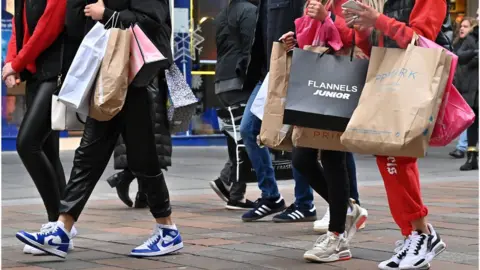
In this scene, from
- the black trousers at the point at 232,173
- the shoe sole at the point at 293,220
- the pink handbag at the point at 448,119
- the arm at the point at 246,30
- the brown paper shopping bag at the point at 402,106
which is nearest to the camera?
the brown paper shopping bag at the point at 402,106

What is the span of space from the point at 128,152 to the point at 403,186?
1.56m

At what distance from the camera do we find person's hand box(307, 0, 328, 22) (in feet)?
16.6

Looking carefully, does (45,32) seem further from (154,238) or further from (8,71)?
(154,238)

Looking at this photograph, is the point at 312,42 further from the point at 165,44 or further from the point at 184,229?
the point at 184,229

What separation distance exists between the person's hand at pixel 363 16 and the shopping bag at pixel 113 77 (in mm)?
1247

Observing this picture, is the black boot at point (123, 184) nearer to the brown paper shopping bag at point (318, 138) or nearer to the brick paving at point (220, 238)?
the brick paving at point (220, 238)

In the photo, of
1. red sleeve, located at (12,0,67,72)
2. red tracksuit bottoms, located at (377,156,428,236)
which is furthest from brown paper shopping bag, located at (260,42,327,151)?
red sleeve, located at (12,0,67,72)

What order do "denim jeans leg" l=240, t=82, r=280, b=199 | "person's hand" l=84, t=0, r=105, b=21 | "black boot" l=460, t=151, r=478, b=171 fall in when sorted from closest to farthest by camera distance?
1. "person's hand" l=84, t=0, r=105, b=21
2. "denim jeans leg" l=240, t=82, r=280, b=199
3. "black boot" l=460, t=151, r=478, b=171

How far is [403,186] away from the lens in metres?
4.95

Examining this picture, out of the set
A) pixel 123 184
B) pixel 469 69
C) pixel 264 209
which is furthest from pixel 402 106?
pixel 469 69

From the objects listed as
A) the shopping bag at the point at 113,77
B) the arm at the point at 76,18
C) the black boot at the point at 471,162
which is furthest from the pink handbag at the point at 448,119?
the black boot at the point at 471,162

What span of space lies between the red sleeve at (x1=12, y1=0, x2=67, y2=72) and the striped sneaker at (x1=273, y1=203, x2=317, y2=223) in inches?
88.3

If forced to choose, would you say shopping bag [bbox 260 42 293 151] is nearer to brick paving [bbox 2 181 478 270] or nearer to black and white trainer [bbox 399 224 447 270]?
brick paving [bbox 2 181 478 270]

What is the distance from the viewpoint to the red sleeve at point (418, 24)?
15.3 feet
